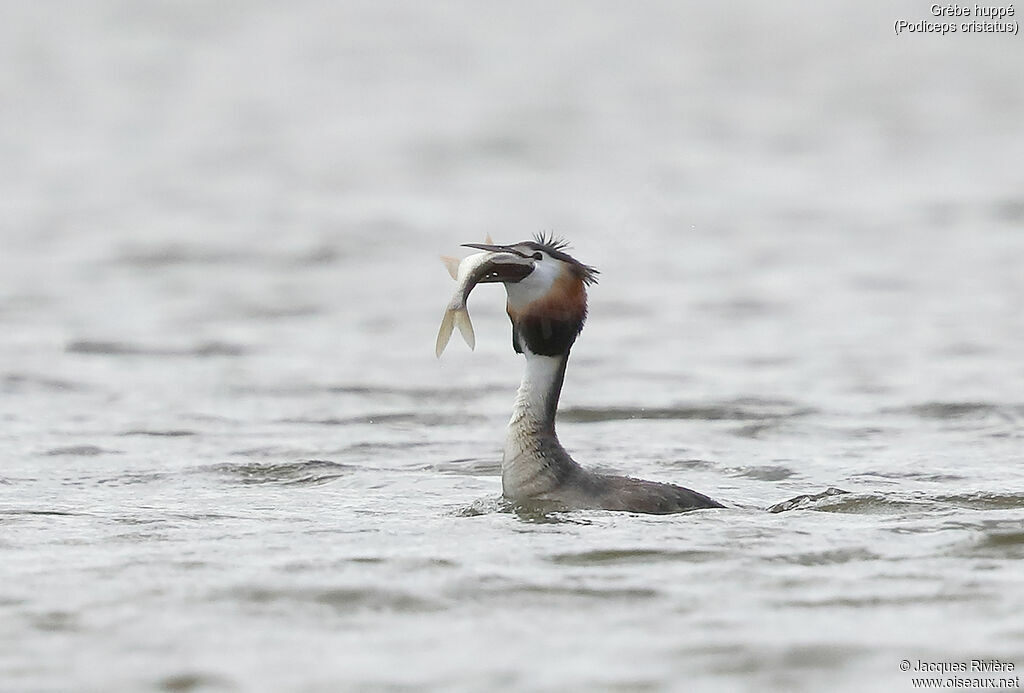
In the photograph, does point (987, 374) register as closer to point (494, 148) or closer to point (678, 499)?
point (678, 499)

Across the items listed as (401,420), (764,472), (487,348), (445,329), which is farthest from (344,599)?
(487,348)

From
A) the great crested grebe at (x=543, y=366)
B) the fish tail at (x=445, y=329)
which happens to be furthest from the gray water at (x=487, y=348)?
the fish tail at (x=445, y=329)

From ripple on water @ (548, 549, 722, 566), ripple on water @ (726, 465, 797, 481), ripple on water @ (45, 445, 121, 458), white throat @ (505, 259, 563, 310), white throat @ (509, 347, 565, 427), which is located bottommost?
ripple on water @ (548, 549, 722, 566)

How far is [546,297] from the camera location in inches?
415

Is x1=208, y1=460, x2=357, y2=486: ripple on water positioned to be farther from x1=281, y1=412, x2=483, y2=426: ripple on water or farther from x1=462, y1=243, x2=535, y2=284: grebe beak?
x1=462, y1=243, x2=535, y2=284: grebe beak

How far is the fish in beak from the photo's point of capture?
1020cm

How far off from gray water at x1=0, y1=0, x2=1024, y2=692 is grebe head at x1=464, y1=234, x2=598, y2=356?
1.02 m

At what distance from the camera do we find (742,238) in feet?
83.7

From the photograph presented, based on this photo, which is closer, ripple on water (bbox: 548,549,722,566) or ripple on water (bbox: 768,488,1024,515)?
ripple on water (bbox: 548,549,722,566)

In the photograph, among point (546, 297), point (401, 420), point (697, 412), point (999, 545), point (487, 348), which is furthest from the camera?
point (487, 348)

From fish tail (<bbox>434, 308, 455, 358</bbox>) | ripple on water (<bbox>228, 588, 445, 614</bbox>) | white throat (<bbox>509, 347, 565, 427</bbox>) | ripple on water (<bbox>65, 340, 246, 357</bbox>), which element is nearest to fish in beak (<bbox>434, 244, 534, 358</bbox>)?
fish tail (<bbox>434, 308, 455, 358</bbox>)

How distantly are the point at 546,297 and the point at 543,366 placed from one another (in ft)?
1.46

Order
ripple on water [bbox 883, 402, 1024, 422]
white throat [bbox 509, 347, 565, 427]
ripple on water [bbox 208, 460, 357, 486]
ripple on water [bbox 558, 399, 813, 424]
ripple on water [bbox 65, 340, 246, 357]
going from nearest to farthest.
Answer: white throat [bbox 509, 347, 565, 427] < ripple on water [bbox 208, 460, 357, 486] < ripple on water [bbox 883, 402, 1024, 422] < ripple on water [bbox 558, 399, 813, 424] < ripple on water [bbox 65, 340, 246, 357]

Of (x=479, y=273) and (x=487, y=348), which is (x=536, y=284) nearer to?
(x=479, y=273)
